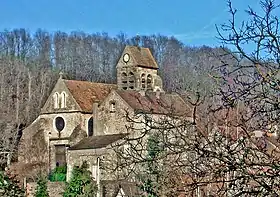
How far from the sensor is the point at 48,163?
165 feet

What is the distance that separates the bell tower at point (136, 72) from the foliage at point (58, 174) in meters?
8.06

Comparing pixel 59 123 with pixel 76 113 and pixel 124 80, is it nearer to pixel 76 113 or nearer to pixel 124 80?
pixel 76 113

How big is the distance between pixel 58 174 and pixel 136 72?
10.6 metres

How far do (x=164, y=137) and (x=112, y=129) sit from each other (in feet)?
129

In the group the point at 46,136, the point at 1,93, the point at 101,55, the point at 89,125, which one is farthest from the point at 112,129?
the point at 101,55

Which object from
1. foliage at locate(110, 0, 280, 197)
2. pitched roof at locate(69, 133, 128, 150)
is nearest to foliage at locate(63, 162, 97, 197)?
pitched roof at locate(69, 133, 128, 150)

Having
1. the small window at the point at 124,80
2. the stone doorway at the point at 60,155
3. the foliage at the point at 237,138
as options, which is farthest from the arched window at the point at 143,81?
the foliage at the point at 237,138

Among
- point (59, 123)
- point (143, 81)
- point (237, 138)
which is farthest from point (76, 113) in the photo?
point (237, 138)

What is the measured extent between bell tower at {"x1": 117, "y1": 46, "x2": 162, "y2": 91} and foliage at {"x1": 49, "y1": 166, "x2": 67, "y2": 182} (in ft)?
26.5

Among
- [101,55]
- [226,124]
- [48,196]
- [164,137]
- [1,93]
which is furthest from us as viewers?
[101,55]

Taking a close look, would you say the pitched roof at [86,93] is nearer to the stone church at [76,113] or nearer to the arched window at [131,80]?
the stone church at [76,113]

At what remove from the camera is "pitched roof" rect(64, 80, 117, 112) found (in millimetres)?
49781

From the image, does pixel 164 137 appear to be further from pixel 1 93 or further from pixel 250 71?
pixel 1 93

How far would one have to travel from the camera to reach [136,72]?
168 ft
